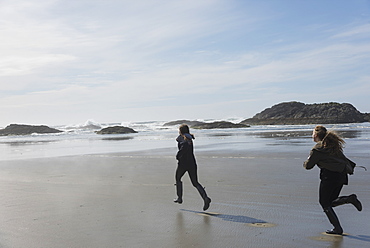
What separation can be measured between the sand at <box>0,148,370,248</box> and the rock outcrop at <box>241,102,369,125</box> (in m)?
51.4

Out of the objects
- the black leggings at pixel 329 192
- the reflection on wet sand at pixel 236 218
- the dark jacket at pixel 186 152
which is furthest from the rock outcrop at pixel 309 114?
the black leggings at pixel 329 192

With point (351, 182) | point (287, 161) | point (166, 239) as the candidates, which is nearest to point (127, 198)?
point (166, 239)

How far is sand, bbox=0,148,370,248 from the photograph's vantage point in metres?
5.31

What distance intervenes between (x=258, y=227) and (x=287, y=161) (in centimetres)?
845

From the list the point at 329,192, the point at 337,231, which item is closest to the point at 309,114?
the point at 329,192

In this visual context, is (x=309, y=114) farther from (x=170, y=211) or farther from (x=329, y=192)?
(x=329, y=192)

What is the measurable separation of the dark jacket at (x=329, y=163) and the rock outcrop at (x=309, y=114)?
2187 inches

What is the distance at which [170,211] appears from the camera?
696cm

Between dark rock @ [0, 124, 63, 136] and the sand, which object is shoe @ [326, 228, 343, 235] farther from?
dark rock @ [0, 124, 63, 136]

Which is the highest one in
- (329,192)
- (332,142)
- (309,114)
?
(309,114)

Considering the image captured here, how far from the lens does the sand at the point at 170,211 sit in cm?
531

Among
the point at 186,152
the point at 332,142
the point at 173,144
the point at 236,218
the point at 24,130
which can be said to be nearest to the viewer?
the point at 332,142

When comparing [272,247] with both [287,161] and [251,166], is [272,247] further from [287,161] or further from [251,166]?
[287,161]

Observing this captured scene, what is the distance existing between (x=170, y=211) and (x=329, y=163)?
3064 millimetres
